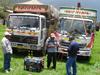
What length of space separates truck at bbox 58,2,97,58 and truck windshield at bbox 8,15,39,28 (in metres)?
1.56

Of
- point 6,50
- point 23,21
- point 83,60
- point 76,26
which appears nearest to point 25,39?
point 23,21

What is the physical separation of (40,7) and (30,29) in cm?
268

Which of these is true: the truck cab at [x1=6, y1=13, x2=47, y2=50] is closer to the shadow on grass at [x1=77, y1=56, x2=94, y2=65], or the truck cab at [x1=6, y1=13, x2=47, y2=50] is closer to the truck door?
the truck door

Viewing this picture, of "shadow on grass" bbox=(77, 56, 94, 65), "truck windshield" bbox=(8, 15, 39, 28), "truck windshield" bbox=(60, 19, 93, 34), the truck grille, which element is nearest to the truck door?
"truck windshield" bbox=(8, 15, 39, 28)

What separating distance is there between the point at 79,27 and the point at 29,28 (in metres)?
2.95

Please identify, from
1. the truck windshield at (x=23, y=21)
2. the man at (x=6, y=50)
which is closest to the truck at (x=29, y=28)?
the truck windshield at (x=23, y=21)

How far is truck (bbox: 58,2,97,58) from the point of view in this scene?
21719 mm

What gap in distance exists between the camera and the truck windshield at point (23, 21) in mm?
22266

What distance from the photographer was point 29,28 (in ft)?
72.1

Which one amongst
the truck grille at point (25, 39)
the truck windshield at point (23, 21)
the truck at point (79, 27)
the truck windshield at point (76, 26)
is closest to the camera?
the truck grille at point (25, 39)

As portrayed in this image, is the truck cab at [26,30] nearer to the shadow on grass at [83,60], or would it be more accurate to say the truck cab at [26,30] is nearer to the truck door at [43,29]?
the truck door at [43,29]

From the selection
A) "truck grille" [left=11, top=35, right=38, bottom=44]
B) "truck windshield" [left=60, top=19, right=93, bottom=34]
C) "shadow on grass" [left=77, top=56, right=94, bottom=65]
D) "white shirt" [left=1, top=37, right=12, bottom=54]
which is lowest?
"shadow on grass" [left=77, top=56, right=94, bottom=65]

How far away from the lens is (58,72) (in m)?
17.3

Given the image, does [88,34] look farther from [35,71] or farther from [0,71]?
[0,71]
